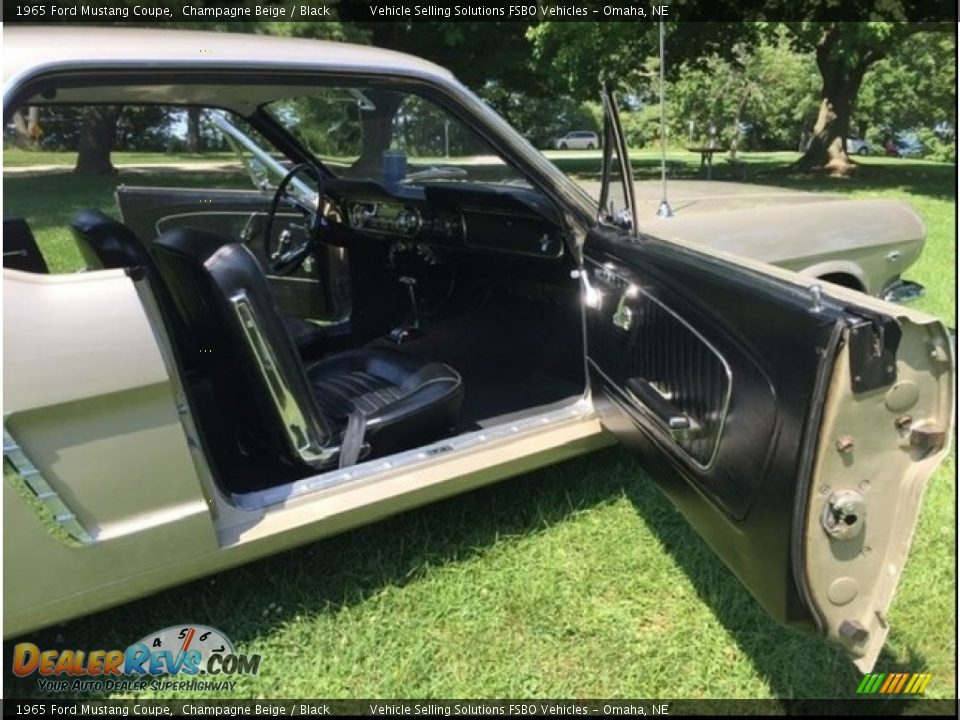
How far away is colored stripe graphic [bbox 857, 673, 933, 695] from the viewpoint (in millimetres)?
1910

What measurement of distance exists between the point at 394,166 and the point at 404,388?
3.86 ft

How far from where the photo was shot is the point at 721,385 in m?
1.77

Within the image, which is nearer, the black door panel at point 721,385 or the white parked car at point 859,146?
the black door panel at point 721,385

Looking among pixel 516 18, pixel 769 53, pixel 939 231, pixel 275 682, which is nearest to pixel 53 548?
pixel 275 682

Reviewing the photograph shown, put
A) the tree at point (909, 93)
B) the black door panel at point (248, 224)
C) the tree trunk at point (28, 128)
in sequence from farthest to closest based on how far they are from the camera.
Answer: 1. the tree at point (909, 93)
2. the black door panel at point (248, 224)
3. the tree trunk at point (28, 128)

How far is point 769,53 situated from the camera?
3428 cm

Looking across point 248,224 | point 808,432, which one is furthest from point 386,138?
point 808,432

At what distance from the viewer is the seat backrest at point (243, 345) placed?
6.24 feet

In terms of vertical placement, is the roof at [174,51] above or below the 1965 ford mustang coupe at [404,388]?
above

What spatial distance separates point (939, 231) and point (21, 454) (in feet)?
32.0

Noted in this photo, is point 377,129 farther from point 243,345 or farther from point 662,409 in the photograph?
point 662,409

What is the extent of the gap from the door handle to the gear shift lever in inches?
67.3

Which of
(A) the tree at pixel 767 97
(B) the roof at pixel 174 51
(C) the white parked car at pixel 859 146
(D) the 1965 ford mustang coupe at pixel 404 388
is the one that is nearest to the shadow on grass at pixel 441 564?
(D) the 1965 ford mustang coupe at pixel 404 388

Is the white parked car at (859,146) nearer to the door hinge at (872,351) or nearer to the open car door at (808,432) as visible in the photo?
the open car door at (808,432)
